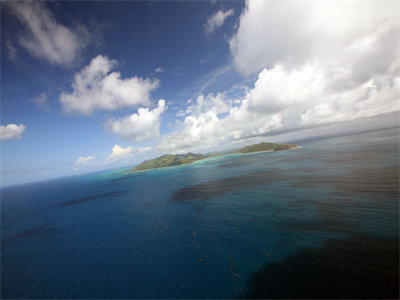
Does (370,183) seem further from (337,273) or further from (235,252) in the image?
(235,252)

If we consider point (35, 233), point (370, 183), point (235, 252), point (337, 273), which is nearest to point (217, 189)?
point (235, 252)

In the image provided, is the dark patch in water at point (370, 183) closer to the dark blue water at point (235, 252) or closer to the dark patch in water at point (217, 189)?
the dark blue water at point (235, 252)

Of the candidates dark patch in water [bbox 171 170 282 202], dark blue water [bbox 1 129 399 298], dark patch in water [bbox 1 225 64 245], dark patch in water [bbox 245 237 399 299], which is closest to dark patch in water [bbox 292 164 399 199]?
dark blue water [bbox 1 129 399 298]

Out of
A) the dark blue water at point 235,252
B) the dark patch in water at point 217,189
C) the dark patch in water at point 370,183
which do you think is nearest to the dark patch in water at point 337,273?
the dark blue water at point 235,252

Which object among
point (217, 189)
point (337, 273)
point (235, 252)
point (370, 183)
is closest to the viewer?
point (337, 273)

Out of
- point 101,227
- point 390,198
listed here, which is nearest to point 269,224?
point 390,198

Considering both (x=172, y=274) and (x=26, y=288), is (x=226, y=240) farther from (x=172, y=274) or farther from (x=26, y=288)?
(x=26, y=288)

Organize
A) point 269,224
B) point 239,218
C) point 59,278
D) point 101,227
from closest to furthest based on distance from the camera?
point 59,278
point 269,224
point 239,218
point 101,227

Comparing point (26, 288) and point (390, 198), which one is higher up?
point (26, 288)
